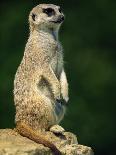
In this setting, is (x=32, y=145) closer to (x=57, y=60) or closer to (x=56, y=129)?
(x=56, y=129)

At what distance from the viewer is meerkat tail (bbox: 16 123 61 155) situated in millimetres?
12625

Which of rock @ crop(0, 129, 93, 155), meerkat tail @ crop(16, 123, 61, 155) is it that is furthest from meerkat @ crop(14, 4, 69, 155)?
rock @ crop(0, 129, 93, 155)

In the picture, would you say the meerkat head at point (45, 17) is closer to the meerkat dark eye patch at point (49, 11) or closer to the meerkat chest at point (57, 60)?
the meerkat dark eye patch at point (49, 11)

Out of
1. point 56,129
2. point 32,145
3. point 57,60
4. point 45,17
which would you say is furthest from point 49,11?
point 32,145

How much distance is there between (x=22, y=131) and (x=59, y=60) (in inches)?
39.7

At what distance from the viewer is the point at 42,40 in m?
13.7

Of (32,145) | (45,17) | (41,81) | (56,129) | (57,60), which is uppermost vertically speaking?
(45,17)

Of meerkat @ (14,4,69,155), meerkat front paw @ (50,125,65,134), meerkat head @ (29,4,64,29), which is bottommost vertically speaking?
meerkat front paw @ (50,125,65,134)

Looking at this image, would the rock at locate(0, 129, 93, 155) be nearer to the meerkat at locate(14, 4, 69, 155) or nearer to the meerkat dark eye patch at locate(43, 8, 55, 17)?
the meerkat at locate(14, 4, 69, 155)

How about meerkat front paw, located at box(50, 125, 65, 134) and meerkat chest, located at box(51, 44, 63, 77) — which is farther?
meerkat chest, located at box(51, 44, 63, 77)

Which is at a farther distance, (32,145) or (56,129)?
(56,129)

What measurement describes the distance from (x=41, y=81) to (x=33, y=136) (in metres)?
0.82

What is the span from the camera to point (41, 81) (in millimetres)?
13586

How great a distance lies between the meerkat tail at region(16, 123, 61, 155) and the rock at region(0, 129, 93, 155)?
2.0 inches
